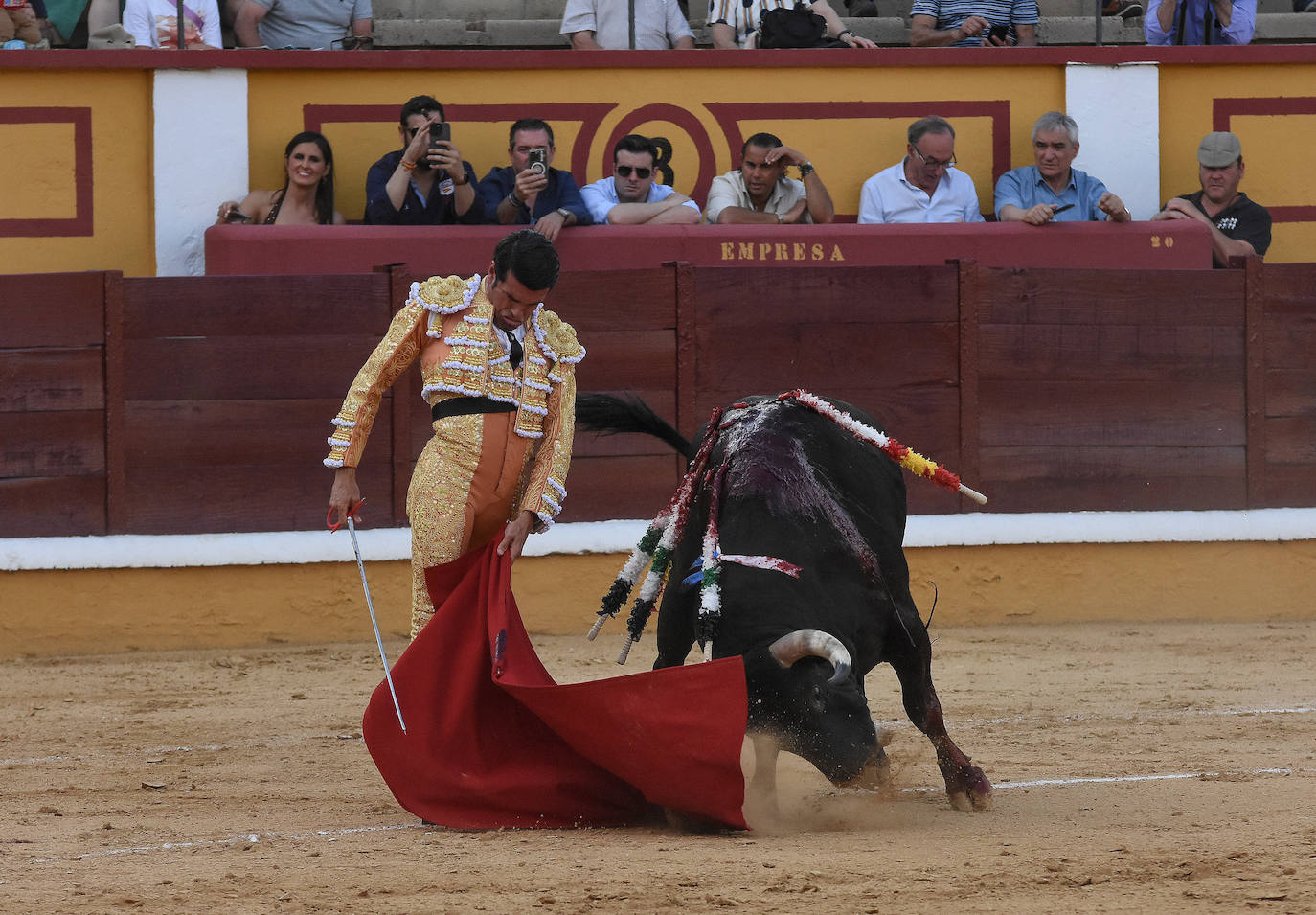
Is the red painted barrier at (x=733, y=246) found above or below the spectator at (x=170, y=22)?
below

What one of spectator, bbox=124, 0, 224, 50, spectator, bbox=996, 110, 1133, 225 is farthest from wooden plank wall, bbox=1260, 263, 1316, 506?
spectator, bbox=124, 0, 224, 50

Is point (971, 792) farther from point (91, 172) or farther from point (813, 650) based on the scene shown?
point (91, 172)

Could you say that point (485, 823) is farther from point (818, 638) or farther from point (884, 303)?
point (884, 303)

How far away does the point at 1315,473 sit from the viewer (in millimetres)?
6578

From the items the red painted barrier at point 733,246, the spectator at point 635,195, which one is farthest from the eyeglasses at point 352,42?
the spectator at point 635,195

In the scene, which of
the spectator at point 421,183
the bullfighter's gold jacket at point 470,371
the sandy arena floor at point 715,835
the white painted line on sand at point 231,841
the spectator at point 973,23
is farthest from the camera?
the spectator at point 973,23

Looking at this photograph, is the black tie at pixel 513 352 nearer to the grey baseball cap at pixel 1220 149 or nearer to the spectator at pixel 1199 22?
the grey baseball cap at pixel 1220 149

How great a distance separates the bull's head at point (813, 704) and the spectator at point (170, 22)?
4549 millimetres

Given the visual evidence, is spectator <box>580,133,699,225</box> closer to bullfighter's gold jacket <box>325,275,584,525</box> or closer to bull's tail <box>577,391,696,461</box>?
bull's tail <box>577,391,696,461</box>

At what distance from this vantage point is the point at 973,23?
704cm

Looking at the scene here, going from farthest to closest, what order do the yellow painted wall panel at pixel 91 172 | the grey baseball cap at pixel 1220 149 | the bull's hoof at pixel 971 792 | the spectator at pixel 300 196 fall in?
the grey baseball cap at pixel 1220 149 → the yellow painted wall panel at pixel 91 172 → the spectator at pixel 300 196 → the bull's hoof at pixel 971 792

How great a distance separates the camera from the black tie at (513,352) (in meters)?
3.76

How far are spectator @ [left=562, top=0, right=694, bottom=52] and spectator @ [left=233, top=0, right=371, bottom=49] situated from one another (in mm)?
919

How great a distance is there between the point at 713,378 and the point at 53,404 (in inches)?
92.1
